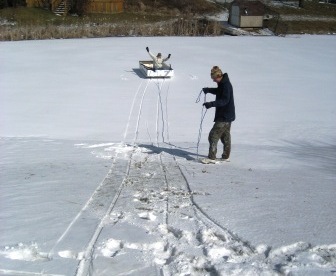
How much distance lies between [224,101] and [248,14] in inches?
1420

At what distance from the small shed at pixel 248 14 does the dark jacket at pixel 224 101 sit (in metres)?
35.3

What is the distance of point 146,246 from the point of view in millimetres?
4340

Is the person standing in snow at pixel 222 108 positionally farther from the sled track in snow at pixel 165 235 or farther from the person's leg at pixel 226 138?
the sled track in snow at pixel 165 235

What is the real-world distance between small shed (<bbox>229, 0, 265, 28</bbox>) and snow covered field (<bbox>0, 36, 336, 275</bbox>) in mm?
23271

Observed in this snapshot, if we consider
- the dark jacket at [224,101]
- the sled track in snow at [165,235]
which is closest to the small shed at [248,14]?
the dark jacket at [224,101]

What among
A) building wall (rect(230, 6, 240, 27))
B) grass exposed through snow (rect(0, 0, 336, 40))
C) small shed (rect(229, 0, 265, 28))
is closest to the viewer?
grass exposed through snow (rect(0, 0, 336, 40))

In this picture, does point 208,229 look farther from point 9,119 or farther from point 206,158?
point 9,119

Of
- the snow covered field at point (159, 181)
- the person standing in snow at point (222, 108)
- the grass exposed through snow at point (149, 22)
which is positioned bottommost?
the snow covered field at point (159, 181)

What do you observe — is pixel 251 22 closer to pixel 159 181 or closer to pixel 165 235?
pixel 159 181

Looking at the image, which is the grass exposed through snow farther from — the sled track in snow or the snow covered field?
the sled track in snow

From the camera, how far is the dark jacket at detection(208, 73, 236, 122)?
25.6ft

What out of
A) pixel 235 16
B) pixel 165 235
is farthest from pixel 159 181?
pixel 235 16

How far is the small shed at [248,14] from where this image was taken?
41.9 m

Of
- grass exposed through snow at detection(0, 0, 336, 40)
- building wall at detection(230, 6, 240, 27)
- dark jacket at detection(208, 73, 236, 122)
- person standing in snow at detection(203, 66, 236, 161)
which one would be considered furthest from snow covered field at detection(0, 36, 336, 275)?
building wall at detection(230, 6, 240, 27)
